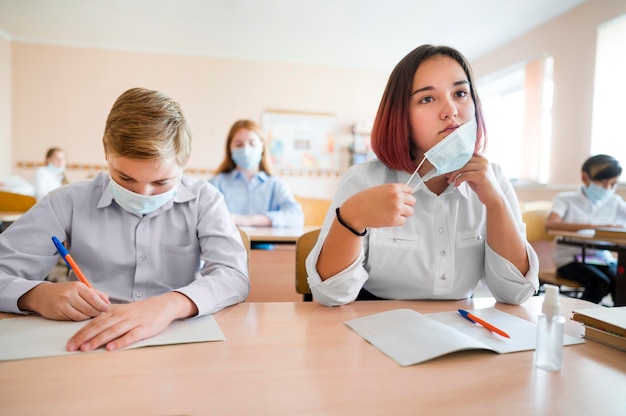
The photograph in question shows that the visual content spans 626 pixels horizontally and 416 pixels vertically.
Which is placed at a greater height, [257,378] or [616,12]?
[616,12]

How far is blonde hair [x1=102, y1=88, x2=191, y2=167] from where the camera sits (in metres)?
1.01

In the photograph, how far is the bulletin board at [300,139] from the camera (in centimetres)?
652

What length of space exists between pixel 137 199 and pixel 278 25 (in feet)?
15.1

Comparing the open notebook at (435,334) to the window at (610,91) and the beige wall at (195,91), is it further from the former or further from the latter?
the beige wall at (195,91)

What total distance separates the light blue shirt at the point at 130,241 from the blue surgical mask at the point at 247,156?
6.52 ft

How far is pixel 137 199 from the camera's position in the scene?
1079 millimetres

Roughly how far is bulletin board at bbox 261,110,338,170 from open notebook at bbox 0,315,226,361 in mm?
5810

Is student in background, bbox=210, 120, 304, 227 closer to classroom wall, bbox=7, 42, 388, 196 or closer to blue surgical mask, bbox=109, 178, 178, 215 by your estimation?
blue surgical mask, bbox=109, 178, 178, 215

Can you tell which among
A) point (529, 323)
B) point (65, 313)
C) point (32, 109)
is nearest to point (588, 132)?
point (529, 323)

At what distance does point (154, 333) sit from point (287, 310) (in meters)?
0.29

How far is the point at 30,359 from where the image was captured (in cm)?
61

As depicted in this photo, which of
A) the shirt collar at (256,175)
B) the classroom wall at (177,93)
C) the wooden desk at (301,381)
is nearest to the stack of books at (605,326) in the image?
the wooden desk at (301,381)

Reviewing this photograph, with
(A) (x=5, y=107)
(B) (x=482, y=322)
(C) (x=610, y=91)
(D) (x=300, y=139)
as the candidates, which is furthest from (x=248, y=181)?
(A) (x=5, y=107)

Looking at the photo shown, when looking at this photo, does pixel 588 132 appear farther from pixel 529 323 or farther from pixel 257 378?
pixel 257 378
